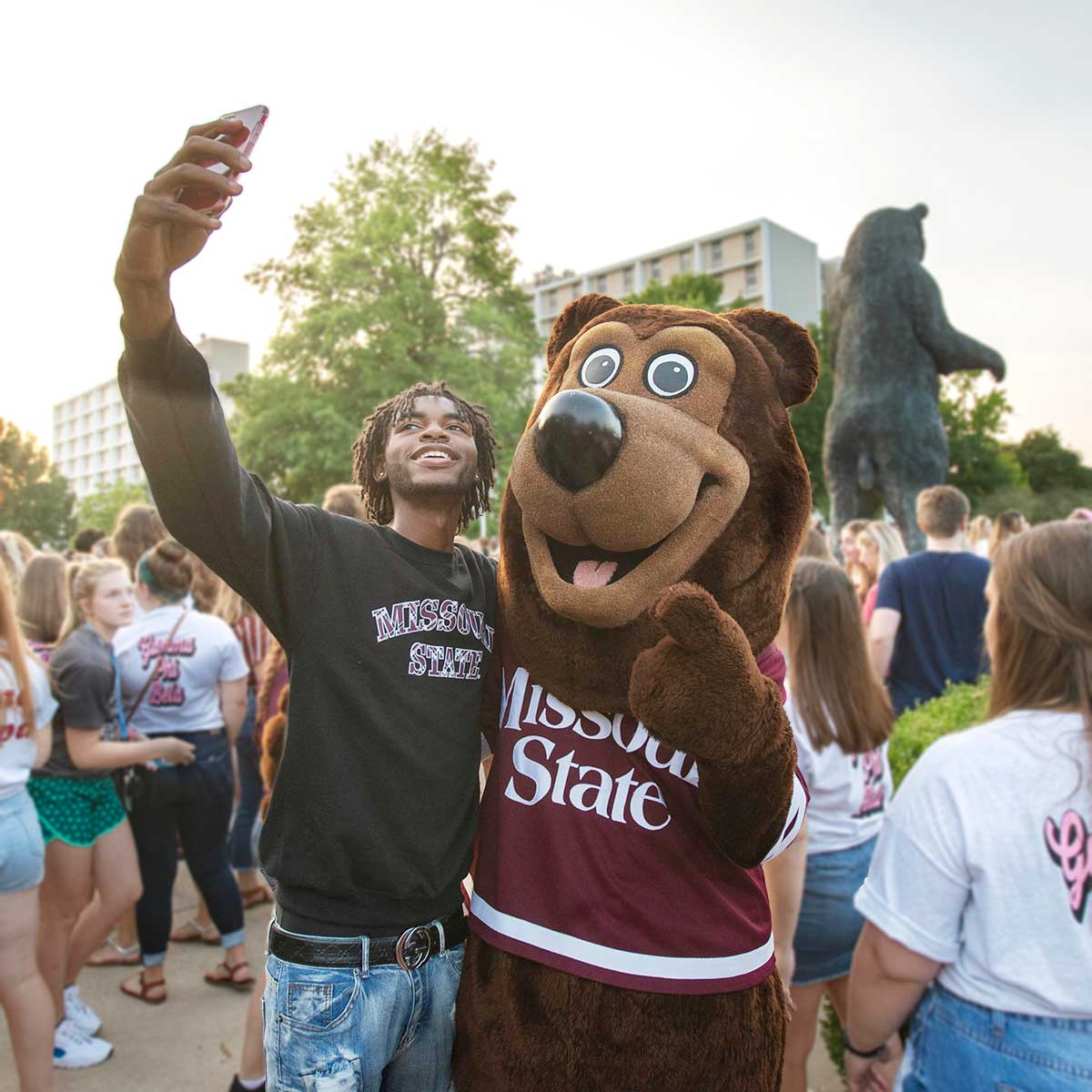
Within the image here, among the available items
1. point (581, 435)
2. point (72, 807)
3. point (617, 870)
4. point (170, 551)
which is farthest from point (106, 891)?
point (581, 435)

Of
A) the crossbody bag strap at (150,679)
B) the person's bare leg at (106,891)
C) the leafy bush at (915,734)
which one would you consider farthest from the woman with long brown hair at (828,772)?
the crossbody bag strap at (150,679)

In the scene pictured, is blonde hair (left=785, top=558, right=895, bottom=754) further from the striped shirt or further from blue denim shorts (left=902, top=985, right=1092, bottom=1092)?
the striped shirt

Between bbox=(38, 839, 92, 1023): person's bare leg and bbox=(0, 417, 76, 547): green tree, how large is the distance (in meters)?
48.1

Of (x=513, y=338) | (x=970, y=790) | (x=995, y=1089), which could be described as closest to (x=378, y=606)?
(x=970, y=790)

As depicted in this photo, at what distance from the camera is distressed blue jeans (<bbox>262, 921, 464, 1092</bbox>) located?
187 centimetres

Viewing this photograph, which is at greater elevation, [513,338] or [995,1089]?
[513,338]

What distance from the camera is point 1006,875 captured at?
1730mm

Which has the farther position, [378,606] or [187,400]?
[378,606]

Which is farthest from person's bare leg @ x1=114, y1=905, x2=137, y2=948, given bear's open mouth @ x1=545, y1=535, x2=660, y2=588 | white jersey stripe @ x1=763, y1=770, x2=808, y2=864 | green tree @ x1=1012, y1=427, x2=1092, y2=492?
green tree @ x1=1012, y1=427, x2=1092, y2=492

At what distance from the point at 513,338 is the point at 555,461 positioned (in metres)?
20.8

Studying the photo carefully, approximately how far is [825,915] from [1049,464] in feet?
185

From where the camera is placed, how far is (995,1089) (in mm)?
1703

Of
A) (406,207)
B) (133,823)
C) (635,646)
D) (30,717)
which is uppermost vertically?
(406,207)

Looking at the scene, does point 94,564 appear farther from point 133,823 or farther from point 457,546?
point 457,546
